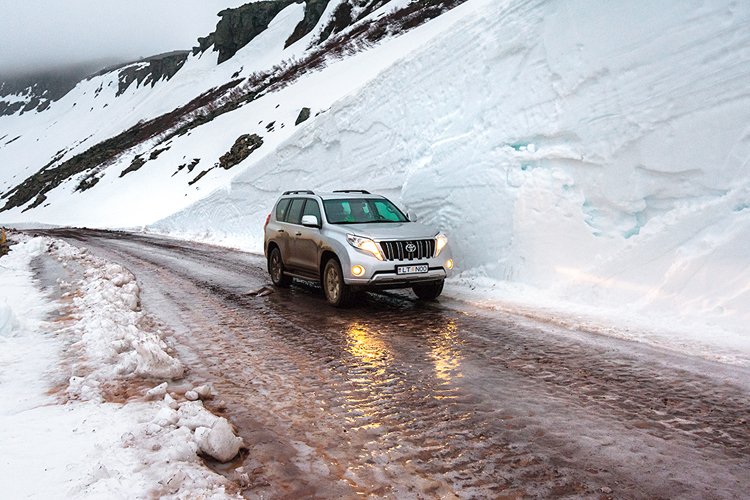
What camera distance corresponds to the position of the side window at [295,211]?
399 inches

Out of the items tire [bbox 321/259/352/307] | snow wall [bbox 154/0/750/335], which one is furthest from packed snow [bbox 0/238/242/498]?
snow wall [bbox 154/0/750/335]

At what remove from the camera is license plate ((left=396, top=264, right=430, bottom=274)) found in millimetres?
8125

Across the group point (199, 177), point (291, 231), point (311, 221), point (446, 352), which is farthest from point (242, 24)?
point (446, 352)

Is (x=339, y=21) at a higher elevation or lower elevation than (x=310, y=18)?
lower

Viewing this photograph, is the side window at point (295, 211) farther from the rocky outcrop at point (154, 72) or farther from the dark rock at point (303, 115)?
the rocky outcrop at point (154, 72)

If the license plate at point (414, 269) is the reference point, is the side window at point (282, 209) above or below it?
above

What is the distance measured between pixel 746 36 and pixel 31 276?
14.9 m

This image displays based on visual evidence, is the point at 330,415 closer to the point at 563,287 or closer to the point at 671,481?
the point at 671,481

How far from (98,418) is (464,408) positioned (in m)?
2.71

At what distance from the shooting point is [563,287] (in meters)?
8.74

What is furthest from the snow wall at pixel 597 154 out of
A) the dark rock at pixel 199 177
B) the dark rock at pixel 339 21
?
the dark rock at pixel 339 21

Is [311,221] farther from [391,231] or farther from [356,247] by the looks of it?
[391,231]

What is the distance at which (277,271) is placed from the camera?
10789 millimetres

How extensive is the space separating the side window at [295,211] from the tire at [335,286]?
1.62 m
